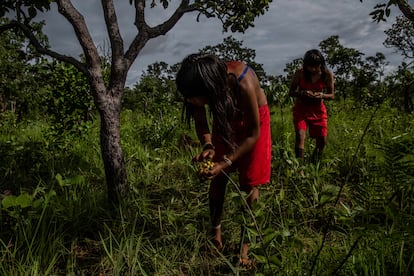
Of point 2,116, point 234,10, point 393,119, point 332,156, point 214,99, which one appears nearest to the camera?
point 214,99

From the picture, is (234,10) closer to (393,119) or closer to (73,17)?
(73,17)

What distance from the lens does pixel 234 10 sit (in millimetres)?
3627

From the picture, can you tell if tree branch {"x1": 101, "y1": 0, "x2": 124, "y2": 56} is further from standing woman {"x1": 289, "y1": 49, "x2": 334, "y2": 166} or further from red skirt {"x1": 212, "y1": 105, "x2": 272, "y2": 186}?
standing woman {"x1": 289, "y1": 49, "x2": 334, "y2": 166}

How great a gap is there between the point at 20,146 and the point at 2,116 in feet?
12.2

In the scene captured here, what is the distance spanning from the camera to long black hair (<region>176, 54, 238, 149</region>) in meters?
2.04

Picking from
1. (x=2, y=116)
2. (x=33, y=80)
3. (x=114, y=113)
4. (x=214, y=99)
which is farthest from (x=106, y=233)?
(x=33, y=80)

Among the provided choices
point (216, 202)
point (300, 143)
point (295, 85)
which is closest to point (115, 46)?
point (216, 202)

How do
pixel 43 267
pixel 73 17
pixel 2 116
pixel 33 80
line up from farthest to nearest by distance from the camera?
pixel 33 80 → pixel 2 116 → pixel 73 17 → pixel 43 267

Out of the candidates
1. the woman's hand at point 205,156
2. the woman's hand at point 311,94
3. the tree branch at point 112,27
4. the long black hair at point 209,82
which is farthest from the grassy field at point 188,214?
the tree branch at point 112,27

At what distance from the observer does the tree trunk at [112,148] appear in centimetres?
312

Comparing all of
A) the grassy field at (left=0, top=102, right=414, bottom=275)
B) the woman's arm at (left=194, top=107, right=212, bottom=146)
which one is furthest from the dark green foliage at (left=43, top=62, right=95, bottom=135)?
the woman's arm at (left=194, top=107, right=212, bottom=146)

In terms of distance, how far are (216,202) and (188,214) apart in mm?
593

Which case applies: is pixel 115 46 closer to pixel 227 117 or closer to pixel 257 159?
pixel 227 117

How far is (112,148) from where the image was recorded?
3.13 m
